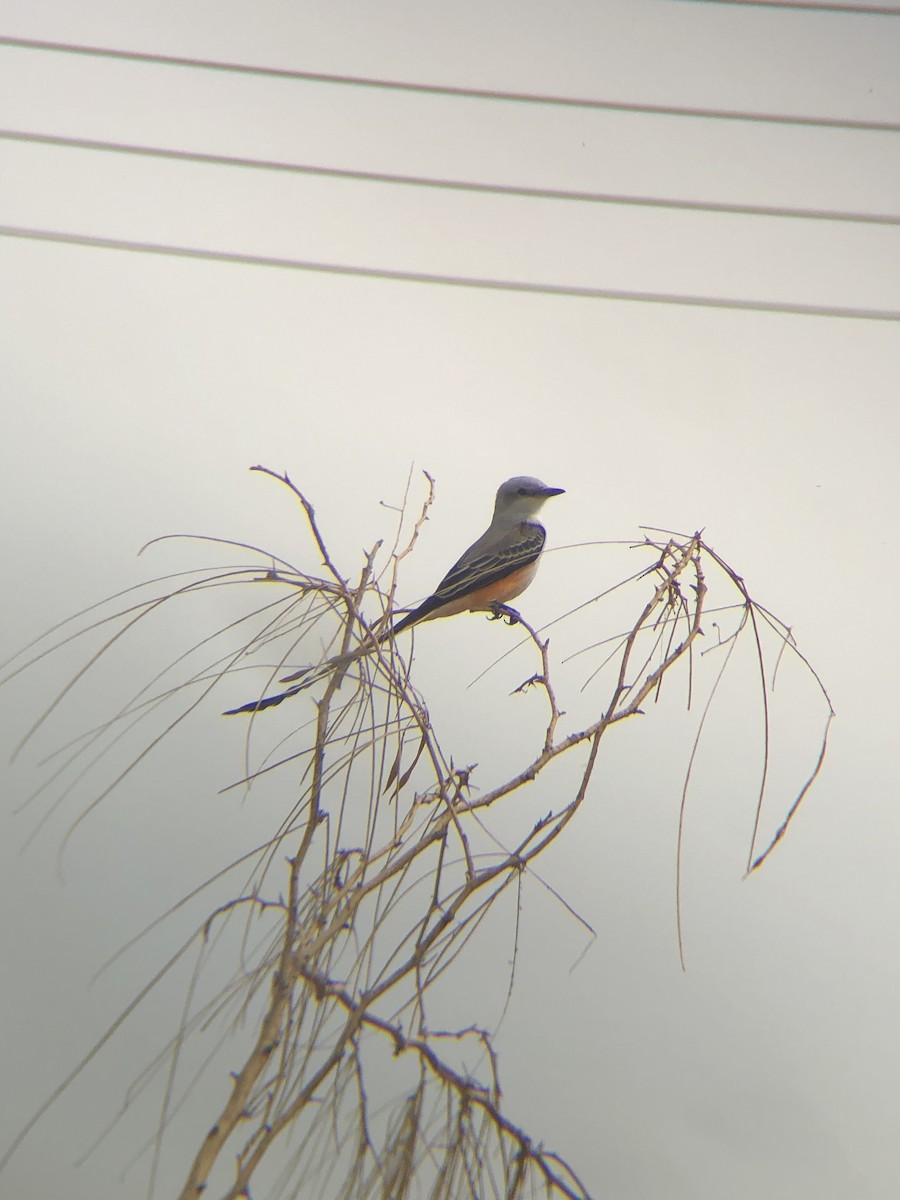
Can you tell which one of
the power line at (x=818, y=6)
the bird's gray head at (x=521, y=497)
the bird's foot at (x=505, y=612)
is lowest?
the bird's foot at (x=505, y=612)

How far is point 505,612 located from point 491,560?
8 centimetres

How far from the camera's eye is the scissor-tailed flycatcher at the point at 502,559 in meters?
1.40

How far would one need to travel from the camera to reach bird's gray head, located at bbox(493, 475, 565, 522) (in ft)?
4.72

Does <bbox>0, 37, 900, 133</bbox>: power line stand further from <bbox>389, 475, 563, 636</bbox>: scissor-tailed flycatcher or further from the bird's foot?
the bird's foot

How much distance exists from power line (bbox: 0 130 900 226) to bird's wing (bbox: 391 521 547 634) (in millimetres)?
479

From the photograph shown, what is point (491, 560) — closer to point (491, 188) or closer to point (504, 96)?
point (491, 188)

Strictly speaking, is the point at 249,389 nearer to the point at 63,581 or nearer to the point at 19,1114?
the point at 63,581

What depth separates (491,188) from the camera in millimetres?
1551

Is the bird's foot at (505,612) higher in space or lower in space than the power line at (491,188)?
lower

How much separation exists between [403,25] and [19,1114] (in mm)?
1513

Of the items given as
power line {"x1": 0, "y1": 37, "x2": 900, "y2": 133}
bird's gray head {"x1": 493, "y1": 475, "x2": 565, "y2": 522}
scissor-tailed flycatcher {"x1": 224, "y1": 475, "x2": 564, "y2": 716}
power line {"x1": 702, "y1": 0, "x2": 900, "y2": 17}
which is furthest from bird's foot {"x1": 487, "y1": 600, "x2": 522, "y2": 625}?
power line {"x1": 702, "y1": 0, "x2": 900, "y2": 17}

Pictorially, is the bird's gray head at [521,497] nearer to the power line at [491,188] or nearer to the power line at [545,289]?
the power line at [545,289]

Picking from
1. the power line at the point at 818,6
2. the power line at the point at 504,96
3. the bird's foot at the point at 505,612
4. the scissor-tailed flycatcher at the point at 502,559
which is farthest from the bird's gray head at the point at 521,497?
the power line at the point at 818,6

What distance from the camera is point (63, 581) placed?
4.86 ft
